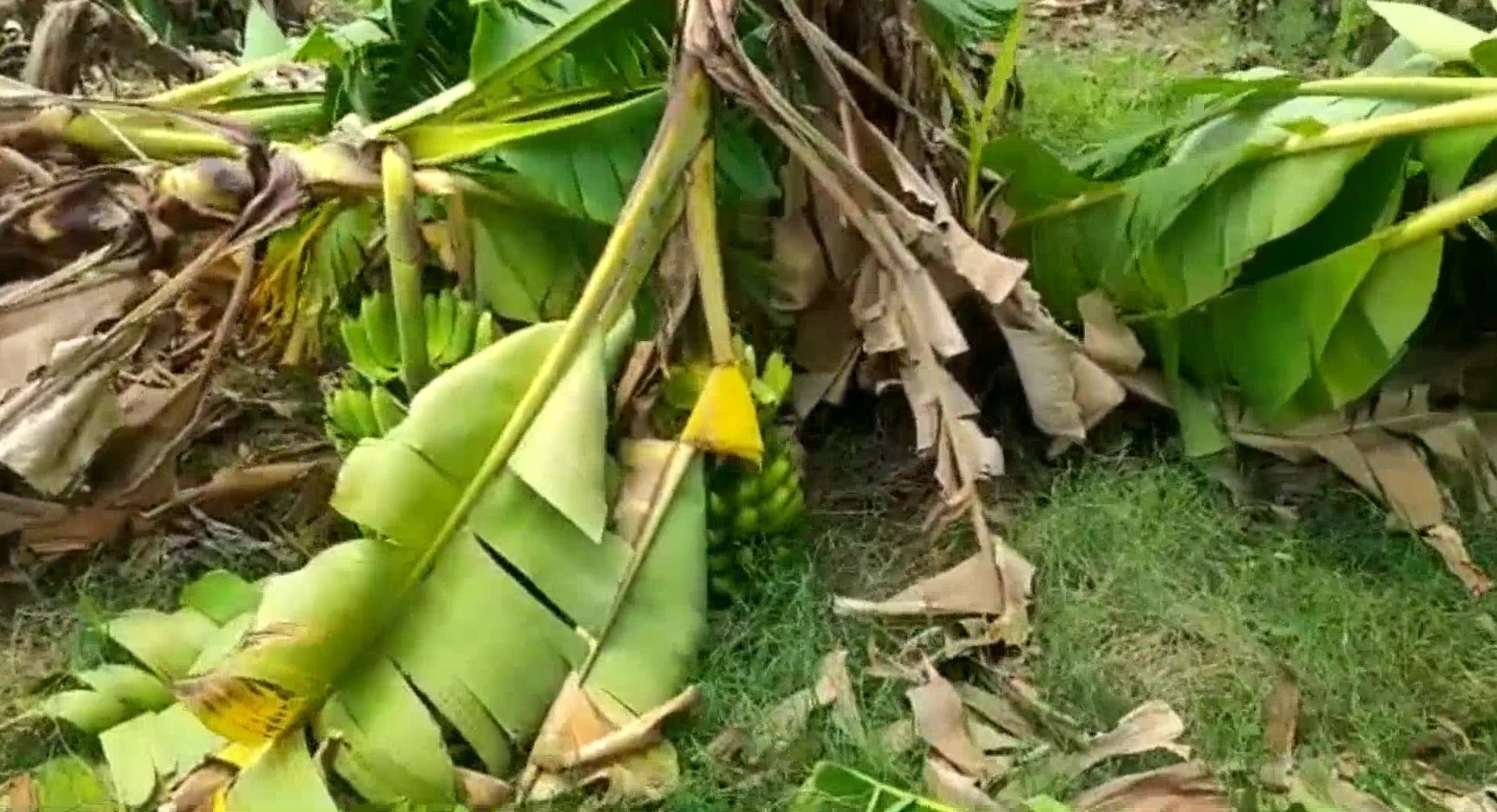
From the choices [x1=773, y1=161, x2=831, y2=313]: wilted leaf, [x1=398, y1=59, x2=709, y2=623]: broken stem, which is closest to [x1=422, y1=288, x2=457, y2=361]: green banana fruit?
[x1=398, y1=59, x2=709, y2=623]: broken stem

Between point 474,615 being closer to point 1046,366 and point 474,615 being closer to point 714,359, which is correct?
point 714,359

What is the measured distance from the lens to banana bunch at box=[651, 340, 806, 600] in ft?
4.31

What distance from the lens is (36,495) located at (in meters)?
1.35

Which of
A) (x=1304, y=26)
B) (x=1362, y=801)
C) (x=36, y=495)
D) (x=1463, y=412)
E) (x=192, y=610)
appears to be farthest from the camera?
(x=1304, y=26)

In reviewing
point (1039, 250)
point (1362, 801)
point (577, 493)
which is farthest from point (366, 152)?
point (1362, 801)

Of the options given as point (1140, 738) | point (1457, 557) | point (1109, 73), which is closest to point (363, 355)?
point (1140, 738)

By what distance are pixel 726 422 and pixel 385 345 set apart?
0.31 metres

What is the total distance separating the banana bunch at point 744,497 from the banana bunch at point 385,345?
0.17m

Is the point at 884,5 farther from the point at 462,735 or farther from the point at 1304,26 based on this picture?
the point at 1304,26

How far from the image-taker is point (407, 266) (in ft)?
4.13

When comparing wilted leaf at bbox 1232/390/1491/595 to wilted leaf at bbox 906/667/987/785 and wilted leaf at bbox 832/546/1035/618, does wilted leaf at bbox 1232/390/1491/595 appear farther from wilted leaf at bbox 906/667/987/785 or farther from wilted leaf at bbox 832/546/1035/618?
wilted leaf at bbox 906/667/987/785

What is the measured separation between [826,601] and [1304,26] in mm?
1635

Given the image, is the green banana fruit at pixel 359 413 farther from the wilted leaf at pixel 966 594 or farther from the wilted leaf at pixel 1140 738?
the wilted leaf at pixel 1140 738

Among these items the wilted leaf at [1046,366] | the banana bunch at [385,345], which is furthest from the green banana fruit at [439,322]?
the wilted leaf at [1046,366]
